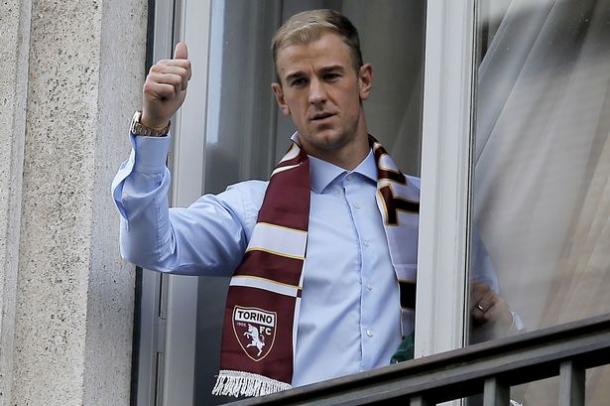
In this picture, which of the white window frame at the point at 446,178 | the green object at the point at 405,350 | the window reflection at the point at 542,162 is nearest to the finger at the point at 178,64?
the white window frame at the point at 446,178

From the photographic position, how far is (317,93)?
5.62m

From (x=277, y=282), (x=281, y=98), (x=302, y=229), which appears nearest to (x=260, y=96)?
(x=281, y=98)

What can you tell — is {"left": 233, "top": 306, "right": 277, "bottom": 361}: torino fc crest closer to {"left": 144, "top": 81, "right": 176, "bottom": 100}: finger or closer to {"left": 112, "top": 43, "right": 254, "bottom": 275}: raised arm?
{"left": 112, "top": 43, "right": 254, "bottom": 275}: raised arm

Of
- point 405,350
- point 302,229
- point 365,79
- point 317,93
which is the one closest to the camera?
point 405,350

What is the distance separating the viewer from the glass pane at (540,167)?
5.14 metres

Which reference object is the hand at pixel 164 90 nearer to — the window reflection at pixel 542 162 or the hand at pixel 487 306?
the window reflection at pixel 542 162

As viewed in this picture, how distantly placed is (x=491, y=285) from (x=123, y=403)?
117 cm

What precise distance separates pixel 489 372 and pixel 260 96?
2.38m

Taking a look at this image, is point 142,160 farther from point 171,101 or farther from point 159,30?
point 159,30

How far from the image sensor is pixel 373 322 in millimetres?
5414

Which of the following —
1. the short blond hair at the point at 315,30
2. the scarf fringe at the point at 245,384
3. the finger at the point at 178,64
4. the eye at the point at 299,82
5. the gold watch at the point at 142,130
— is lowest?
the scarf fringe at the point at 245,384

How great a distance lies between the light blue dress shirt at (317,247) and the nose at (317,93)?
7.2 inches

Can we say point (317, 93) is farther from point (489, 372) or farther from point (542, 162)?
point (489, 372)

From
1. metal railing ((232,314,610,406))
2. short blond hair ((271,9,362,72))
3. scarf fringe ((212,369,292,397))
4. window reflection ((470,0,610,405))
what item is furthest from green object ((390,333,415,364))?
metal railing ((232,314,610,406))
